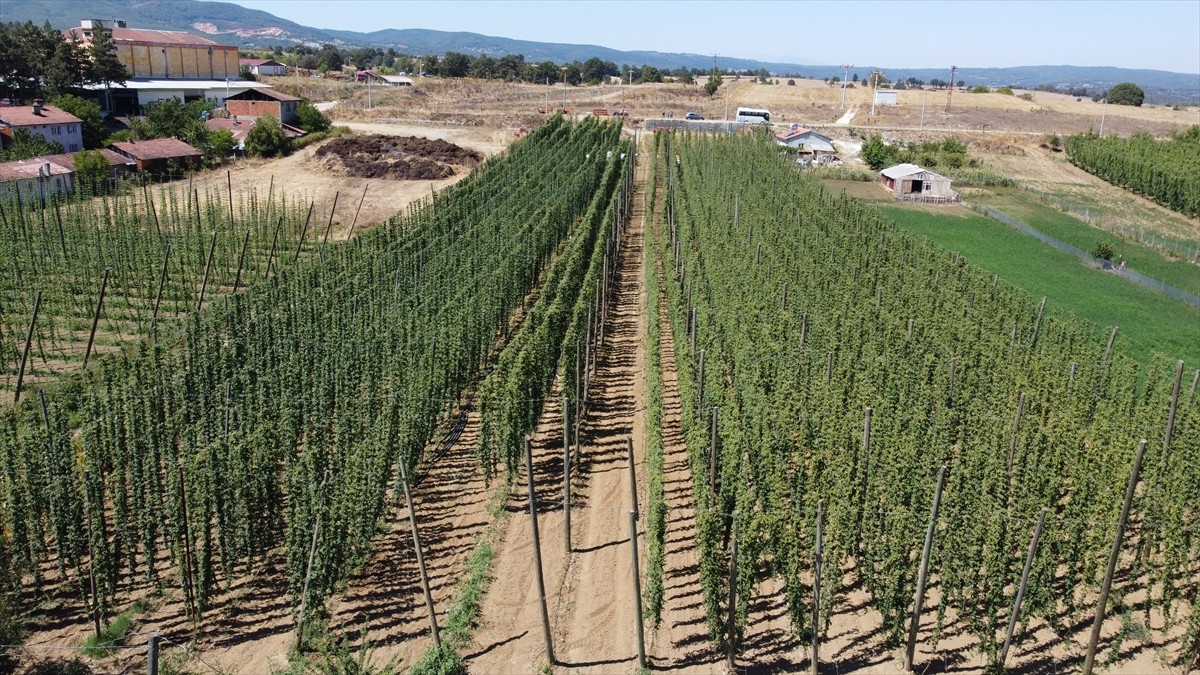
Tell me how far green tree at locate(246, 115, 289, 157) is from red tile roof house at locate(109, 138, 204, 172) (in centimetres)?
348

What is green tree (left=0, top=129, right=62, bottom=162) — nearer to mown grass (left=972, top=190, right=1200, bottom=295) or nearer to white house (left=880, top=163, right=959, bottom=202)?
white house (left=880, top=163, right=959, bottom=202)

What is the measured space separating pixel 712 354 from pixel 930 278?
9.57m

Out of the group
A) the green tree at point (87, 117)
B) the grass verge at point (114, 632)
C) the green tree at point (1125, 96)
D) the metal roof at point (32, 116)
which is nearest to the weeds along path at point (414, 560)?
the grass verge at point (114, 632)

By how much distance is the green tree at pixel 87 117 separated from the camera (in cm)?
4812

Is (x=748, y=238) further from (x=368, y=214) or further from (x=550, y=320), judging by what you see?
(x=368, y=214)

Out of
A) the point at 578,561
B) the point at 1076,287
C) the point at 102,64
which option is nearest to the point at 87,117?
the point at 102,64

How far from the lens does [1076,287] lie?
29.9 meters

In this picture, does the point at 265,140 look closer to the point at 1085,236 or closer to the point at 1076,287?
the point at 1076,287

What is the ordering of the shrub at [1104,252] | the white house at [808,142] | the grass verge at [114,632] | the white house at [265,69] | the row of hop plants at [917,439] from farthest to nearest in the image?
1. the white house at [265,69]
2. the white house at [808,142]
3. the shrub at [1104,252]
4. the row of hop plants at [917,439]
5. the grass verge at [114,632]

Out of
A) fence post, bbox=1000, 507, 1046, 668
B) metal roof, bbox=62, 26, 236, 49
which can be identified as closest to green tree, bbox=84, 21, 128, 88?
metal roof, bbox=62, 26, 236, 49

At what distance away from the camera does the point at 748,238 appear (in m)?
29.2

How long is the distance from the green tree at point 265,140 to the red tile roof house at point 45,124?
8.37 meters

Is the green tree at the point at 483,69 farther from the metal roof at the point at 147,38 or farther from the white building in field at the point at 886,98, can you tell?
the white building in field at the point at 886,98

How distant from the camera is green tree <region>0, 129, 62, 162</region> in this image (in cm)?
3938
